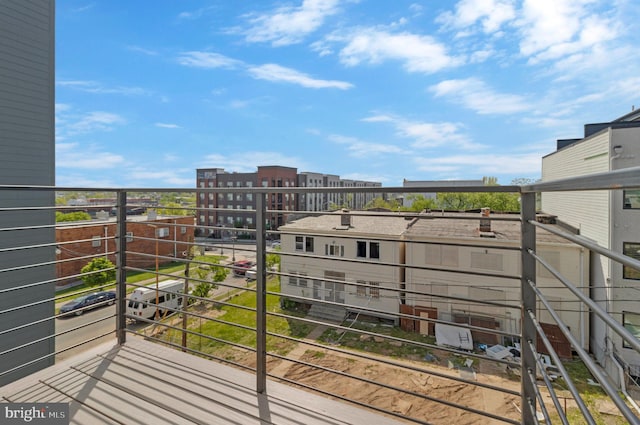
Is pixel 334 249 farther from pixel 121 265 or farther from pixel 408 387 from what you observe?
pixel 121 265

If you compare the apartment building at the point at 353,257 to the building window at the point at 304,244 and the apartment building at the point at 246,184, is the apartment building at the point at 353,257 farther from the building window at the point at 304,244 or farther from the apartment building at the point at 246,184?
the apartment building at the point at 246,184

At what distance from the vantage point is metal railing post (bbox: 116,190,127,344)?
7.21 feet

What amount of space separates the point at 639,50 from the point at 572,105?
3.35m

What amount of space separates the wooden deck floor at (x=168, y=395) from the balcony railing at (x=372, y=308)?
0.09m

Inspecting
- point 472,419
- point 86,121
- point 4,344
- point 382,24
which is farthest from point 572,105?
point 4,344

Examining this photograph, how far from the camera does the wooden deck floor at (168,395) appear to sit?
4.94ft

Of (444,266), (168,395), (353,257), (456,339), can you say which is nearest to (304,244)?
(353,257)

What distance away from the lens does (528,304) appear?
114 cm

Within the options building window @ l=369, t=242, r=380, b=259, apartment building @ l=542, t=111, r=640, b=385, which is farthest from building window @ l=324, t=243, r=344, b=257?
apartment building @ l=542, t=111, r=640, b=385

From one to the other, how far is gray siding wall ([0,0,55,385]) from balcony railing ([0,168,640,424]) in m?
0.03

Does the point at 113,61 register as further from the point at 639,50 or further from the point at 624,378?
the point at 639,50

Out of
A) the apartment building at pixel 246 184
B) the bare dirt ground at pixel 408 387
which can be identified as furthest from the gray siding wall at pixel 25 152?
the apartment building at pixel 246 184

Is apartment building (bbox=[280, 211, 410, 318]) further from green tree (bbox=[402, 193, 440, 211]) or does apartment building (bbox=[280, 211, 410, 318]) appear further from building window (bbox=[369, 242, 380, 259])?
green tree (bbox=[402, 193, 440, 211])

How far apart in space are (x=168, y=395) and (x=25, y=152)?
4.68 m
